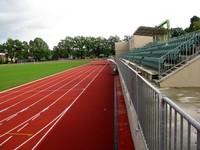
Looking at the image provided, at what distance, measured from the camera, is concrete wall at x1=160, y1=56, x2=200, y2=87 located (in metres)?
11.9

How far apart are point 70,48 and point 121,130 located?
110647 millimetres

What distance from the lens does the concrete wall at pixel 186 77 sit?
11.9 metres

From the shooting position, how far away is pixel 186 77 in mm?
12039

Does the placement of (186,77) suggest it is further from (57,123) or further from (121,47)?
(121,47)

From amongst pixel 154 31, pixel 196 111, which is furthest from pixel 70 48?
pixel 196 111

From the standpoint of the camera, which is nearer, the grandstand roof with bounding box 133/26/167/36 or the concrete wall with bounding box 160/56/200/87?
the concrete wall with bounding box 160/56/200/87

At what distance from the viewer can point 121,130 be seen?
23.9 feet

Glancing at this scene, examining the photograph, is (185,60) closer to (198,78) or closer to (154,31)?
(198,78)

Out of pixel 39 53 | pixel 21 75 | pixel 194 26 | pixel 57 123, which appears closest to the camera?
pixel 57 123

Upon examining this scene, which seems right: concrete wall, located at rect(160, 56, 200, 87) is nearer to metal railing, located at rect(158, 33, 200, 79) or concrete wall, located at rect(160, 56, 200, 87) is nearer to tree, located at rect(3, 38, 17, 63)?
metal railing, located at rect(158, 33, 200, 79)

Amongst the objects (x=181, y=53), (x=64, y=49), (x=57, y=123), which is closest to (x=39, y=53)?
(x=64, y=49)

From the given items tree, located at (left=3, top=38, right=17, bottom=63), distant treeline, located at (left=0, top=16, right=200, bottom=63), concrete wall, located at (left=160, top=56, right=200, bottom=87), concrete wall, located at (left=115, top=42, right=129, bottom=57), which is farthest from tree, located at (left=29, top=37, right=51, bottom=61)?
concrete wall, located at (left=160, top=56, right=200, bottom=87)

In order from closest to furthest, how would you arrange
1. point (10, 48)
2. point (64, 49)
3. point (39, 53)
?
1. point (10, 48)
2. point (39, 53)
3. point (64, 49)

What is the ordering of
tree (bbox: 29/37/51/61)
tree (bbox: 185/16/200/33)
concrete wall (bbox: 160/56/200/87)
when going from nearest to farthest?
concrete wall (bbox: 160/56/200/87)
tree (bbox: 185/16/200/33)
tree (bbox: 29/37/51/61)
